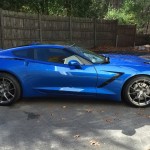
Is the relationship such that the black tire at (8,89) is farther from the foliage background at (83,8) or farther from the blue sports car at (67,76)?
the foliage background at (83,8)

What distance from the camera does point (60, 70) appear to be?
268 inches

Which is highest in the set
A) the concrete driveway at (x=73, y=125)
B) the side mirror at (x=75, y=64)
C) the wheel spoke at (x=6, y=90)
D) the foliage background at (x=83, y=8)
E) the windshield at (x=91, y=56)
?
the foliage background at (x=83, y=8)

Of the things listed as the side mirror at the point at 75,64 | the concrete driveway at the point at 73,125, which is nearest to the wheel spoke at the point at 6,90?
the concrete driveway at the point at 73,125

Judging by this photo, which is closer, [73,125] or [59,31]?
[73,125]

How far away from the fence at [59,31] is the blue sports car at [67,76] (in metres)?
7.26

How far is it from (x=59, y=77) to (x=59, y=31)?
12.1 meters

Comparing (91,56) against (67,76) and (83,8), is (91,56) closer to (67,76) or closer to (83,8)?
(67,76)

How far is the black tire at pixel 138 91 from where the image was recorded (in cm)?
674

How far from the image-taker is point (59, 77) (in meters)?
6.79

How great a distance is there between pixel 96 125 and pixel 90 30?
53.3 ft

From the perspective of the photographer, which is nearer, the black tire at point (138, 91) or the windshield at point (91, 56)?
the black tire at point (138, 91)

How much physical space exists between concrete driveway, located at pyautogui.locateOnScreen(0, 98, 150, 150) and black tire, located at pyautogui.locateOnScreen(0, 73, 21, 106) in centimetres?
17

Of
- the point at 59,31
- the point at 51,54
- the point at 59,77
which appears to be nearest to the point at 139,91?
the point at 59,77

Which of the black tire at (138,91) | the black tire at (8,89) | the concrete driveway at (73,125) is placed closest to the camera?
the concrete driveway at (73,125)
